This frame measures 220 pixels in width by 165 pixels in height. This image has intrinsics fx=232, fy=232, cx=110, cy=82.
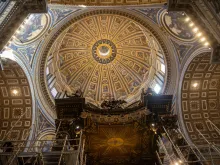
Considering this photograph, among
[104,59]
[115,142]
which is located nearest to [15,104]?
[115,142]

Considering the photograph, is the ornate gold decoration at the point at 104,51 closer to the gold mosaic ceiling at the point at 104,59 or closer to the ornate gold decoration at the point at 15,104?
the gold mosaic ceiling at the point at 104,59

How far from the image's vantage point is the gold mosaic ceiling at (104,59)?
768 inches

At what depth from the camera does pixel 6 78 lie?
46.1 ft

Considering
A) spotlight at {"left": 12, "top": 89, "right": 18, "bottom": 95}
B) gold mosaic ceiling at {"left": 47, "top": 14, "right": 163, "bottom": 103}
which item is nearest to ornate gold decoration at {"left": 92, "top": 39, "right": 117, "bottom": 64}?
gold mosaic ceiling at {"left": 47, "top": 14, "right": 163, "bottom": 103}

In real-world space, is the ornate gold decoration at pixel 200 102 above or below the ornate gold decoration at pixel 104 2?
below

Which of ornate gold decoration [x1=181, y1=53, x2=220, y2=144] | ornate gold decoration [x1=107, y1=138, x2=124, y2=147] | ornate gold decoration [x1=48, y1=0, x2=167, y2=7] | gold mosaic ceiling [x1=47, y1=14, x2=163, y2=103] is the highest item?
gold mosaic ceiling [x1=47, y1=14, x2=163, y2=103]

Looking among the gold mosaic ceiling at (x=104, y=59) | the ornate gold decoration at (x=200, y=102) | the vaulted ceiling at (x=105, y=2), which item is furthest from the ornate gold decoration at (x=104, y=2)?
the gold mosaic ceiling at (x=104, y=59)

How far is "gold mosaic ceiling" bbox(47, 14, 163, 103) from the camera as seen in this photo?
1952cm

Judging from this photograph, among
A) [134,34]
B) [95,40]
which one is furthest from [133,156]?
[95,40]

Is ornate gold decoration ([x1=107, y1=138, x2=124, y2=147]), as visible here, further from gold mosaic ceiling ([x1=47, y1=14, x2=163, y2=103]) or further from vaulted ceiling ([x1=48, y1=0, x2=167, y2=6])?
vaulted ceiling ([x1=48, y1=0, x2=167, y2=6])

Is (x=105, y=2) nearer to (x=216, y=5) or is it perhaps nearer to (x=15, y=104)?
(x=216, y=5)

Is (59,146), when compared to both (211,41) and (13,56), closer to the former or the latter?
(13,56)

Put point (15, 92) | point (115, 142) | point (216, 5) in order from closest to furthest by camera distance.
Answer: point (216, 5), point (115, 142), point (15, 92)

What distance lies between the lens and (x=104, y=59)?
75.3 feet
